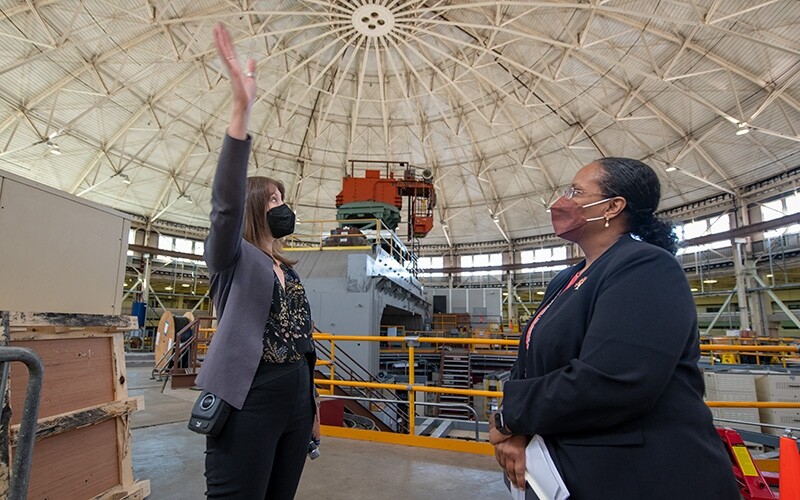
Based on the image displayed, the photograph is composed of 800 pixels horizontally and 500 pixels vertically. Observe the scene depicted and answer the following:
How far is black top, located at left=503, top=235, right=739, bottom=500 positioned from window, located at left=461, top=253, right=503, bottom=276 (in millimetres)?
33941

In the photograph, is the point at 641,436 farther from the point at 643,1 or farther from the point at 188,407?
the point at 643,1

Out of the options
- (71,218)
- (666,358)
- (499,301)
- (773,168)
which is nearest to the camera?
(666,358)

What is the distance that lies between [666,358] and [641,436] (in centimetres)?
28

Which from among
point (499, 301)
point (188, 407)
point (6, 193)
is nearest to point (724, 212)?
point (499, 301)

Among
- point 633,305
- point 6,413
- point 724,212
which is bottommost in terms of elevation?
point 6,413

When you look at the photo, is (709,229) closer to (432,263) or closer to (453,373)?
(453,373)

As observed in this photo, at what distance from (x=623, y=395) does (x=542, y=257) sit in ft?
110

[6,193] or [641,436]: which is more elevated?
[6,193]

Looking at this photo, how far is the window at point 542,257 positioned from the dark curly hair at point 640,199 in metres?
31.2

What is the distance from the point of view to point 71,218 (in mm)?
2990

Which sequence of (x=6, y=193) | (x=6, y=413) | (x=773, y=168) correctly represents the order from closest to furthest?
(x=6, y=413) < (x=6, y=193) < (x=773, y=168)

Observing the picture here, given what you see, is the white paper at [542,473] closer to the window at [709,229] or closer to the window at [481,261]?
the window at [709,229]

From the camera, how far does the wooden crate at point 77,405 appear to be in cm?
Answer: 244

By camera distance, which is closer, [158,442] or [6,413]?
[6,413]
